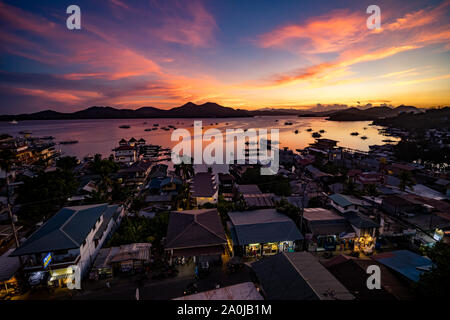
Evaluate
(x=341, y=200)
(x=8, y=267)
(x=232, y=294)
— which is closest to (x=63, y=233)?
(x=8, y=267)

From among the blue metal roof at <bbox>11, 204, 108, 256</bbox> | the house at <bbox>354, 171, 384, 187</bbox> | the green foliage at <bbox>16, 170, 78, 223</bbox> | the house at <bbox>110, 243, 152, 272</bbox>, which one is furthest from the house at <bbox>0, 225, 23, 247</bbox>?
the house at <bbox>354, 171, 384, 187</bbox>

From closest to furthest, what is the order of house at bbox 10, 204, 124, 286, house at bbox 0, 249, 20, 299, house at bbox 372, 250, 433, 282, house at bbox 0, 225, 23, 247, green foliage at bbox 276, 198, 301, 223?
1. house at bbox 372, 250, 433, 282
2. house at bbox 0, 249, 20, 299
3. house at bbox 10, 204, 124, 286
4. house at bbox 0, 225, 23, 247
5. green foliage at bbox 276, 198, 301, 223

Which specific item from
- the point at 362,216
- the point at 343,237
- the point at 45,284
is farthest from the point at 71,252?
the point at 362,216

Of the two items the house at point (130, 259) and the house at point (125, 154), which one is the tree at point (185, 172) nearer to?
the house at point (130, 259)

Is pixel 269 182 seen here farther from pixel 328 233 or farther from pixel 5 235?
pixel 5 235

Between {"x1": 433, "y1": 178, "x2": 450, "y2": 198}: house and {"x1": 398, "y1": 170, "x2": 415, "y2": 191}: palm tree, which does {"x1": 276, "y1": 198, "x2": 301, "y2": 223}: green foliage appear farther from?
{"x1": 433, "y1": 178, "x2": 450, "y2": 198}: house

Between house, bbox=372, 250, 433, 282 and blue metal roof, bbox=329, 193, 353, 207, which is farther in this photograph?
blue metal roof, bbox=329, 193, 353, 207
